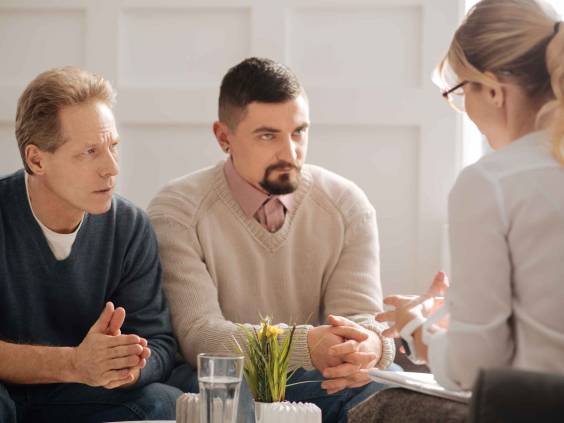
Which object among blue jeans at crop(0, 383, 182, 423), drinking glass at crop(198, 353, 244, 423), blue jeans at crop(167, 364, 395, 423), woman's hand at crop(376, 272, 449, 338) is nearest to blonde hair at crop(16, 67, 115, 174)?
blue jeans at crop(0, 383, 182, 423)

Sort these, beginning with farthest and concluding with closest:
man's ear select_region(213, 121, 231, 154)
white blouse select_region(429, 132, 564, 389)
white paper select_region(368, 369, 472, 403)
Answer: man's ear select_region(213, 121, 231, 154) → white paper select_region(368, 369, 472, 403) → white blouse select_region(429, 132, 564, 389)

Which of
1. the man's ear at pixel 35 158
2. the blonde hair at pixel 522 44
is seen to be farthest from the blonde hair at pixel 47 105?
the blonde hair at pixel 522 44

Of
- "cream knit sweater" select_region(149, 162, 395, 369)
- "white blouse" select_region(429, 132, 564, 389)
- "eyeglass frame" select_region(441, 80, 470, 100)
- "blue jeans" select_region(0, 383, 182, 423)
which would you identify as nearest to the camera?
"white blouse" select_region(429, 132, 564, 389)

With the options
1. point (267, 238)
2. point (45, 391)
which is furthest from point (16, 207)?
point (267, 238)

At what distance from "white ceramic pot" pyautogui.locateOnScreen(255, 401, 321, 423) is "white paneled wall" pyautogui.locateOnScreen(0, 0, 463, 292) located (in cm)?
139

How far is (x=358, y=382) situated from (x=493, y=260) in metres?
0.90

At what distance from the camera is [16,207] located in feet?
7.36

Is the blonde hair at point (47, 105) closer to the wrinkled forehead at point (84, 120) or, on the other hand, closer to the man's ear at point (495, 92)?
the wrinkled forehead at point (84, 120)

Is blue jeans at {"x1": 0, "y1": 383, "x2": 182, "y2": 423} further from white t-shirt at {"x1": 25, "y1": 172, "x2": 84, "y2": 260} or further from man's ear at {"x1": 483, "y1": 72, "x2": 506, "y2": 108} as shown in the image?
man's ear at {"x1": 483, "y1": 72, "x2": 506, "y2": 108}

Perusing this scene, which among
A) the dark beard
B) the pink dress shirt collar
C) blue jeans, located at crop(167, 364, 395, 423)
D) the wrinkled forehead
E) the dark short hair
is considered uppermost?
the dark short hair

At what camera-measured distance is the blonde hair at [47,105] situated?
221 centimetres

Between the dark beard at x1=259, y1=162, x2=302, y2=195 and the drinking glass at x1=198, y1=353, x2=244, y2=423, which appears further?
the dark beard at x1=259, y1=162, x2=302, y2=195

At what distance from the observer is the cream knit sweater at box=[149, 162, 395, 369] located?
248 cm

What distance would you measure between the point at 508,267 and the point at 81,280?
1272mm
